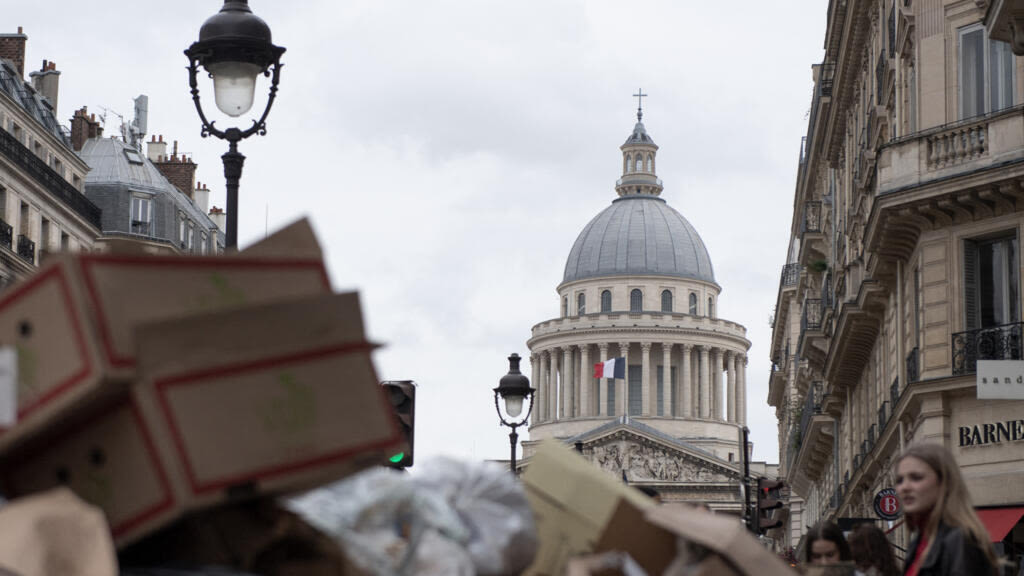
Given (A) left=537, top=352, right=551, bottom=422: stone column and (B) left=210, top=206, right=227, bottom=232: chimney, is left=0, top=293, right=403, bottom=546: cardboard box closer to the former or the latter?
(B) left=210, top=206, right=227, bottom=232: chimney

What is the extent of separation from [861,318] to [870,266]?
4.13m

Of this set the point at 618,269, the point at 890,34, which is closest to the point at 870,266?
the point at 890,34

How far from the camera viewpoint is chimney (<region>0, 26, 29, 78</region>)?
48344 mm

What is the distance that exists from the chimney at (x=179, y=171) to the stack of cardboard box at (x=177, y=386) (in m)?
61.6

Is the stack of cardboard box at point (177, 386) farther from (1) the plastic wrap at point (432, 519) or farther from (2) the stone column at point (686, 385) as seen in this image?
(2) the stone column at point (686, 385)

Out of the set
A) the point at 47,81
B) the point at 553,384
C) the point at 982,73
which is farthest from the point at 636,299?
the point at 982,73

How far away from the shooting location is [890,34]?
96.9 feet

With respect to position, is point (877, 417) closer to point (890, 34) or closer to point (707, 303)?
point (890, 34)

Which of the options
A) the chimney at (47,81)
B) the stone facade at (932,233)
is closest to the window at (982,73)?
the stone facade at (932,233)

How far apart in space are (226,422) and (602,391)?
426 ft

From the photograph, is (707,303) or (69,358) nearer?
(69,358)

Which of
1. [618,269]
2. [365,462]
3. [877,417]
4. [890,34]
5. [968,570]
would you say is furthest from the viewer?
[618,269]

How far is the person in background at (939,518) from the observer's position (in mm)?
5719

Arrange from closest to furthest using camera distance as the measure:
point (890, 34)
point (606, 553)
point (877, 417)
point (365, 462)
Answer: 1. point (365, 462)
2. point (606, 553)
3. point (890, 34)
4. point (877, 417)
